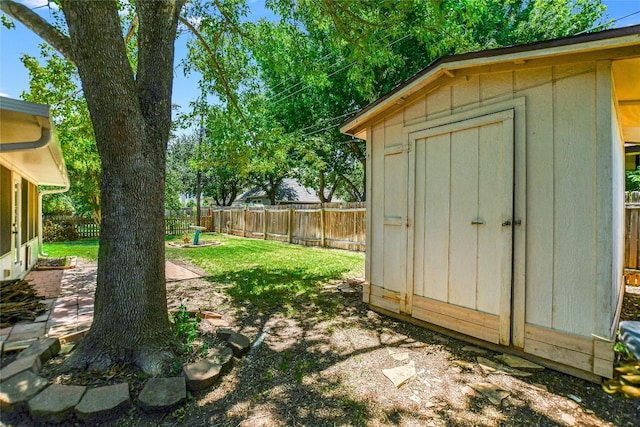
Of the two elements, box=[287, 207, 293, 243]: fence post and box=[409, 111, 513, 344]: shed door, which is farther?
box=[287, 207, 293, 243]: fence post

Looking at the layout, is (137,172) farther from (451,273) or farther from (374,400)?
(451,273)

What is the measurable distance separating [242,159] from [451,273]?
17.4ft

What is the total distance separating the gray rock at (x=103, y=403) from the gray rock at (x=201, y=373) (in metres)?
0.40

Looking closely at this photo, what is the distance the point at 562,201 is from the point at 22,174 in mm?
9026

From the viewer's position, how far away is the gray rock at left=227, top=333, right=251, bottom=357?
2.96 metres

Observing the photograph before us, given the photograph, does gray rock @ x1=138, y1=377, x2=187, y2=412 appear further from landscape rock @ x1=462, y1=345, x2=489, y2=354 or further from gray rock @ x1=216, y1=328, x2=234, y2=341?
landscape rock @ x1=462, y1=345, x2=489, y2=354

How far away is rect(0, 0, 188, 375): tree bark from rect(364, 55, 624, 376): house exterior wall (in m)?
3.11

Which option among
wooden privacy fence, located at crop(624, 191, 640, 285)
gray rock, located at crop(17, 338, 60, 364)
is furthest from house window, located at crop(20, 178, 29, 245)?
wooden privacy fence, located at crop(624, 191, 640, 285)

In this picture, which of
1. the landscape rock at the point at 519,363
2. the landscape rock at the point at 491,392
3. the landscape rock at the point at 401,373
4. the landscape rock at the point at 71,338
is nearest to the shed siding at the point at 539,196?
the landscape rock at the point at 519,363

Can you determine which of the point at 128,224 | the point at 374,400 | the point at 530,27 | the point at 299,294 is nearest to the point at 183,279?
the point at 299,294

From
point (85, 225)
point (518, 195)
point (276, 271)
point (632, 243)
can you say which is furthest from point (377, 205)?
point (85, 225)

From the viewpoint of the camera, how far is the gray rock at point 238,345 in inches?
117

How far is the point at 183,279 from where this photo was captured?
6176 mm

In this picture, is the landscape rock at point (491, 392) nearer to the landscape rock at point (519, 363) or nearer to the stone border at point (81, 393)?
the landscape rock at point (519, 363)
